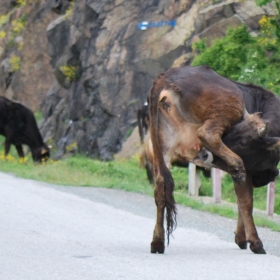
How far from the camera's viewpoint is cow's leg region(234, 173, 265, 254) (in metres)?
10.5

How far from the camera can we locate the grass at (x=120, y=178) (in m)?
17.9

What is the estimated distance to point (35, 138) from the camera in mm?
34156

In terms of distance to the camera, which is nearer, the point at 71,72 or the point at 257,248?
the point at 257,248

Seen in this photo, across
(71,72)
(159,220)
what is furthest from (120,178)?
(71,72)

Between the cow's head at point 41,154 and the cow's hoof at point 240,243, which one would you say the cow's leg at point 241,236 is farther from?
the cow's head at point 41,154

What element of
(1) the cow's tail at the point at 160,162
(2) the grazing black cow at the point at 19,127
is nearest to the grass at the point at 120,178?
(2) the grazing black cow at the point at 19,127

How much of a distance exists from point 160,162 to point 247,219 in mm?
1238

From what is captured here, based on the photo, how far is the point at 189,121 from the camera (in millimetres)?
10453

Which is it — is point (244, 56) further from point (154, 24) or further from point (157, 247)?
point (157, 247)

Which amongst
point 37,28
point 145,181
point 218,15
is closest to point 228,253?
point 145,181

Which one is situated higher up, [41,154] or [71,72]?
[71,72]

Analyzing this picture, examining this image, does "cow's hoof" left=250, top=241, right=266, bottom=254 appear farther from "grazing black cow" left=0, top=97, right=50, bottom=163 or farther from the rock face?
"grazing black cow" left=0, top=97, right=50, bottom=163

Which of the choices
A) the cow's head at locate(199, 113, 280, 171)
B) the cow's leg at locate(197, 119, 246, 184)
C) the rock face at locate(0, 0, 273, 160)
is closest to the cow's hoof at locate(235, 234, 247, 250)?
the cow's head at locate(199, 113, 280, 171)

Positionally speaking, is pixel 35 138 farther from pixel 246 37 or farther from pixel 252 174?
pixel 252 174
